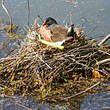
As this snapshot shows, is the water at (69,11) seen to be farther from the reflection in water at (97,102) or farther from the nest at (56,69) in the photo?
the reflection in water at (97,102)

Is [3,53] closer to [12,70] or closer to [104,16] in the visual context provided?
[12,70]

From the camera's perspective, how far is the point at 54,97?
3.29 meters

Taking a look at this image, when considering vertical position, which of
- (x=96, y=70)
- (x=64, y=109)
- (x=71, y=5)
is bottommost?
(x=64, y=109)

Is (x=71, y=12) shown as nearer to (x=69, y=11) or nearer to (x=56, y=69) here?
(x=69, y=11)

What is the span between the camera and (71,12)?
28.8 feet

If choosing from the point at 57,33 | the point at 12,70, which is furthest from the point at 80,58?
the point at 12,70

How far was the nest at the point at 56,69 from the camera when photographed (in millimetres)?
3355

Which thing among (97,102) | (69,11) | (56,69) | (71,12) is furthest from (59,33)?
(69,11)

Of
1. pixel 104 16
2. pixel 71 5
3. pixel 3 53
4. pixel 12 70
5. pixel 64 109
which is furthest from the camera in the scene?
pixel 71 5

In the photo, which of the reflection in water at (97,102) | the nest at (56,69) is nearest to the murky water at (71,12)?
the nest at (56,69)

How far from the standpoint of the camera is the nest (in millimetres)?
3355

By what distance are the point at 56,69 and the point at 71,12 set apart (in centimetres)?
578

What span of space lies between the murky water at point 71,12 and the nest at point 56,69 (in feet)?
12.2

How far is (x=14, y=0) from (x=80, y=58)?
7.37 metres
